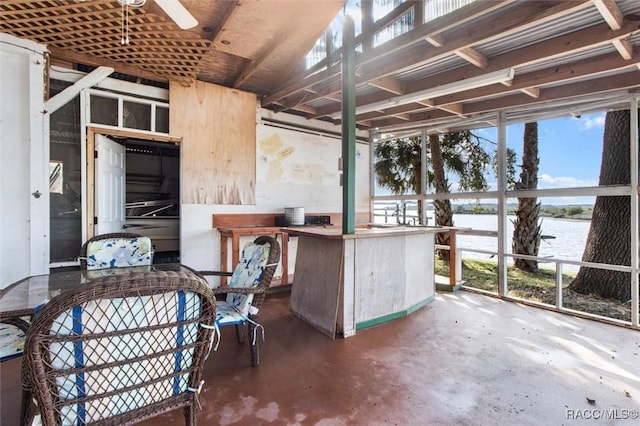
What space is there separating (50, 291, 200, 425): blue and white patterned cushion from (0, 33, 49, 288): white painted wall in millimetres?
Result: 2886

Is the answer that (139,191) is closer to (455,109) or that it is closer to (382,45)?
(382,45)

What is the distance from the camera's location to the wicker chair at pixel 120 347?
3.23ft

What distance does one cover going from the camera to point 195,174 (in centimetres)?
431

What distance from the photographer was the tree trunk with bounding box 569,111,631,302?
12.5 ft

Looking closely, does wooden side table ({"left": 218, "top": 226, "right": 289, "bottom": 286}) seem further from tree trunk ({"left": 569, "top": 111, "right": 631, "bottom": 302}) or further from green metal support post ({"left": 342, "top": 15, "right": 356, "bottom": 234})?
tree trunk ({"left": 569, "top": 111, "right": 631, "bottom": 302})

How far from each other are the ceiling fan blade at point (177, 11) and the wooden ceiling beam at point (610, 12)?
2.78 metres

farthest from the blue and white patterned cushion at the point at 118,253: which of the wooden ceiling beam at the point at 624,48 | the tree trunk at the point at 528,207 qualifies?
the tree trunk at the point at 528,207

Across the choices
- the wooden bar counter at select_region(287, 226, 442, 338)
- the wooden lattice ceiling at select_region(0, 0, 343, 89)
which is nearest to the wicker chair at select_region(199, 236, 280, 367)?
the wooden bar counter at select_region(287, 226, 442, 338)

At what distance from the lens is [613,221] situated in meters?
3.97

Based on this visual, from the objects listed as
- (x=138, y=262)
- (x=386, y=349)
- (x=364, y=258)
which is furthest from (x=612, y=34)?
(x=138, y=262)

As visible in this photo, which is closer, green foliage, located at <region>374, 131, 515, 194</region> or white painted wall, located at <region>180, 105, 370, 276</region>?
white painted wall, located at <region>180, 105, 370, 276</region>

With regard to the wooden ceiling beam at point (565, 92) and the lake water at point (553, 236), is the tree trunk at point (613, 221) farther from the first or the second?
the wooden ceiling beam at point (565, 92)

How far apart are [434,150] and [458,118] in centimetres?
99

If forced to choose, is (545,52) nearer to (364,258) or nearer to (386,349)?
(364,258)
